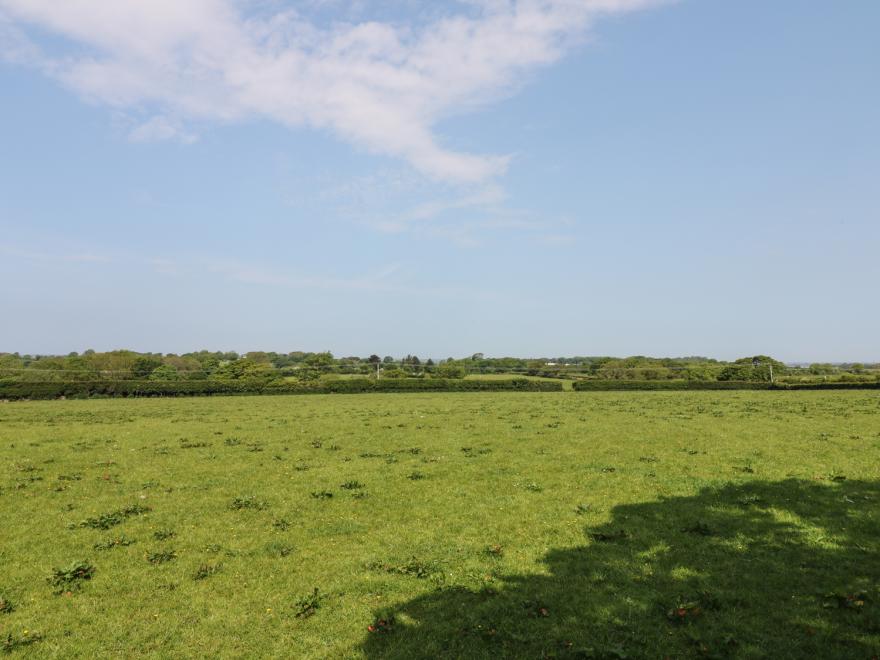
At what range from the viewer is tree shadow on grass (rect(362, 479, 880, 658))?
6207mm

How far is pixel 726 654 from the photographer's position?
19.6ft

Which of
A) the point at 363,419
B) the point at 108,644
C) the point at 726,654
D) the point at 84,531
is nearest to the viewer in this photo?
the point at 726,654

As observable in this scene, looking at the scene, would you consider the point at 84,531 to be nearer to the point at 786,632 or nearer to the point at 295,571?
the point at 295,571

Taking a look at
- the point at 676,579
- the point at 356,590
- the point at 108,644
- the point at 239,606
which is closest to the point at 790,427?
the point at 676,579

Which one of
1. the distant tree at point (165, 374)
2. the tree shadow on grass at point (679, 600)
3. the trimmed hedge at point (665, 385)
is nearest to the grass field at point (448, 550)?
the tree shadow on grass at point (679, 600)

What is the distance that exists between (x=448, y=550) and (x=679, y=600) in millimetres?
4003

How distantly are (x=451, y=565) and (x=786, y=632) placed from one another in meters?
4.88

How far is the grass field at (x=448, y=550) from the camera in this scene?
6594 millimetres

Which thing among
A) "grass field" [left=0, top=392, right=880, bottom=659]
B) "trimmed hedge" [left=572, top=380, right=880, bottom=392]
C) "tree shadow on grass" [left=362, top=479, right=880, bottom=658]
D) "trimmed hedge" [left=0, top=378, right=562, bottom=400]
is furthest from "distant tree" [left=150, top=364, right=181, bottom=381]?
"tree shadow on grass" [left=362, top=479, right=880, bottom=658]

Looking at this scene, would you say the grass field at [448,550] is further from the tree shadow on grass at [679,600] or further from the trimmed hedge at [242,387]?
the trimmed hedge at [242,387]

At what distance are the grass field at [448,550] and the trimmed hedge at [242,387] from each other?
117 feet

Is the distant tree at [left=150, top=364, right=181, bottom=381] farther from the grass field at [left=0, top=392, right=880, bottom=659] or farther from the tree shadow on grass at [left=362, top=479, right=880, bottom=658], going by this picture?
the tree shadow on grass at [left=362, top=479, right=880, bottom=658]

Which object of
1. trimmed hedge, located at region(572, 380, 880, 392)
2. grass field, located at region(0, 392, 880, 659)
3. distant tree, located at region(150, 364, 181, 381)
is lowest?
grass field, located at region(0, 392, 880, 659)

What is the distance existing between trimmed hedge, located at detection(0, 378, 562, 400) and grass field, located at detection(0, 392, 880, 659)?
35.8 m
